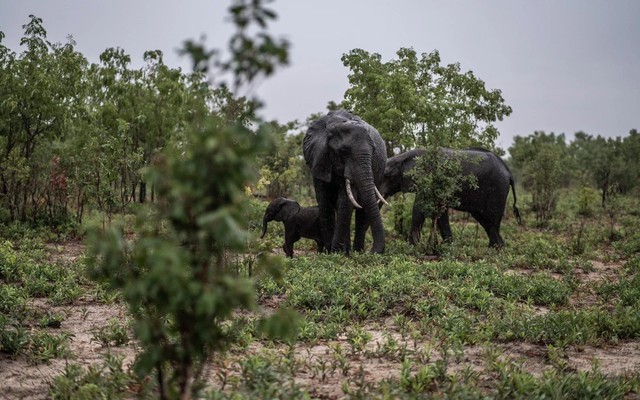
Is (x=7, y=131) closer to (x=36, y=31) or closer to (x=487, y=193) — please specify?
(x=36, y=31)

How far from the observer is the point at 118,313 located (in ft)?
24.1

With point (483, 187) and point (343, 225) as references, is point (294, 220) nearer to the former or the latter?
point (343, 225)

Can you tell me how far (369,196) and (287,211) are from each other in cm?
209

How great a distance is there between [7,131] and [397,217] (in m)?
9.68

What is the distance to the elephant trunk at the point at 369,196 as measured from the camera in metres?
11.4

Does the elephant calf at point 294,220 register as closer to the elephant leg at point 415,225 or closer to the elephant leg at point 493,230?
the elephant leg at point 415,225

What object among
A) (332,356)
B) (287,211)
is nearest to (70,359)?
(332,356)

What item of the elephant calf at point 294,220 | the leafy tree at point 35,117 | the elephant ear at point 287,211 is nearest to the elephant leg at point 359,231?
the elephant calf at point 294,220

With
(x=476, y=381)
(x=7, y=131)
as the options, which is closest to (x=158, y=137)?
(x=7, y=131)

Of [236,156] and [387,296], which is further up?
[236,156]

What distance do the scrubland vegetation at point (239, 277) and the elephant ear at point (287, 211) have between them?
902mm

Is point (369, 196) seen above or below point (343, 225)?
above

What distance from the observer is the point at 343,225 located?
1175cm

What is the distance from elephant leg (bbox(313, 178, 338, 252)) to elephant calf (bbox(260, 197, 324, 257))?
17 cm
